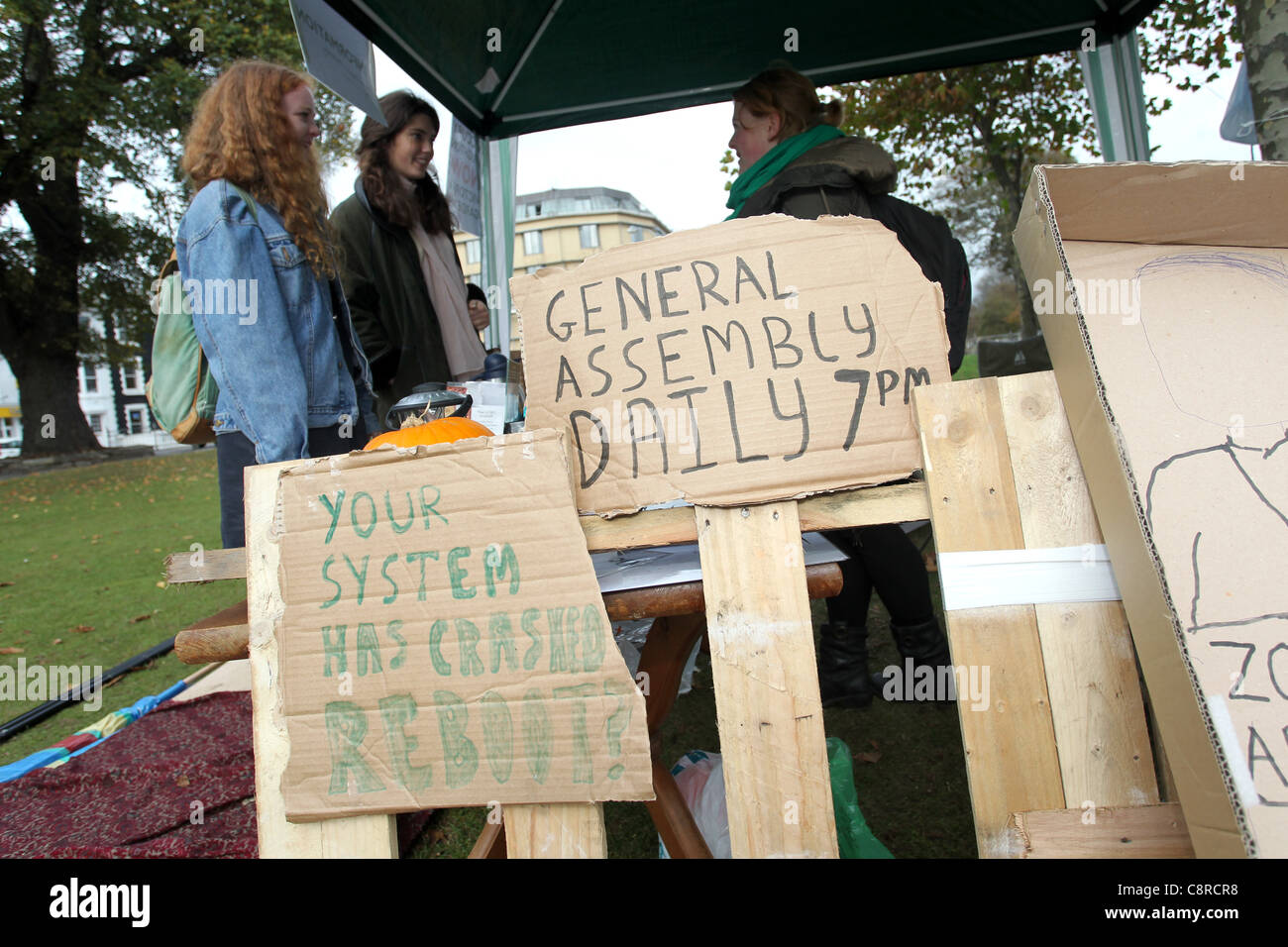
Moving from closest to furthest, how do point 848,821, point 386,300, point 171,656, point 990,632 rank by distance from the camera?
point 990,632
point 848,821
point 386,300
point 171,656

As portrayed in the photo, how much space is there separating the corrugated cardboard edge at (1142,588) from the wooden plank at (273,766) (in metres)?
1.18

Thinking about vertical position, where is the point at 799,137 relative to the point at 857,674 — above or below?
above

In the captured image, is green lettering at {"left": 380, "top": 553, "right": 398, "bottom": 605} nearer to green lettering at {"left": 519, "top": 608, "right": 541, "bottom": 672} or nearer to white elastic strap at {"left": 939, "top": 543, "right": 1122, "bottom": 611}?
green lettering at {"left": 519, "top": 608, "right": 541, "bottom": 672}

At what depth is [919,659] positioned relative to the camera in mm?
2643

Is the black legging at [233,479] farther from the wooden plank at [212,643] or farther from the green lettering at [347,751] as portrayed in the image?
the green lettering at [347,751]

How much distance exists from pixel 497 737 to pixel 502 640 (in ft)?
0.51

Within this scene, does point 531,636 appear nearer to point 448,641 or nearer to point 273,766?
point 448,641

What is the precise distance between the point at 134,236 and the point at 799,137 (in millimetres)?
19668

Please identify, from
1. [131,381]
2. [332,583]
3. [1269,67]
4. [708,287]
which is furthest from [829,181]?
[131,381]

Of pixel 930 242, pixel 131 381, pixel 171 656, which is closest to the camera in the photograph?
pixel 930 242

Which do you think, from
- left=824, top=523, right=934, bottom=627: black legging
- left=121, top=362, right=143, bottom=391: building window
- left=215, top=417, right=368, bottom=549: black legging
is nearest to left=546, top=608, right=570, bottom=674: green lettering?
left=215, top=417, right=368, bottom=549: black legging
